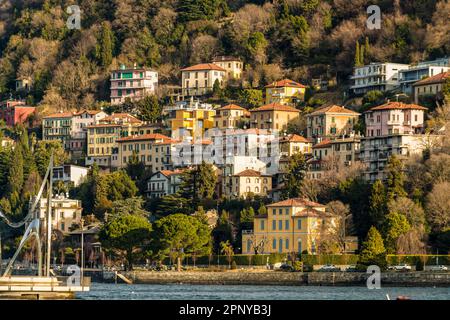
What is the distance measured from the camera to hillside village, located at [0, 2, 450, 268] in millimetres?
80625

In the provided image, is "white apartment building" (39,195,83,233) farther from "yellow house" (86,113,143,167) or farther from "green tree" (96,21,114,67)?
"green tree" (96,21,114,67)

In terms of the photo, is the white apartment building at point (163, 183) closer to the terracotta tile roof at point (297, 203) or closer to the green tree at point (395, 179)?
the terracotta tile roof at point (297, 203)

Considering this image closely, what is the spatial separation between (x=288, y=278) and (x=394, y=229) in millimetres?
6996

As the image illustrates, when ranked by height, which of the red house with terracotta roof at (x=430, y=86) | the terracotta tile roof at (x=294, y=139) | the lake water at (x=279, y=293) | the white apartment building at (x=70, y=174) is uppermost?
the red house with terracotta roof at (x=430, y=86)

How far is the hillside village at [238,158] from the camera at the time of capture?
265ft

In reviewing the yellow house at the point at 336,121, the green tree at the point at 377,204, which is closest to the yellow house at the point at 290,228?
the green tree at the point at 377,204

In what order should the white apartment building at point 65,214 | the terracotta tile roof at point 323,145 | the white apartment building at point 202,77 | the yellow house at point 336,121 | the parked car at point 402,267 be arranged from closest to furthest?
the parked car at point 402,267, the terracotta tile roof at point 323,145, the white apartment building at point 65,214, the yellow house at point 336,121, the white apartment building at point 202,77

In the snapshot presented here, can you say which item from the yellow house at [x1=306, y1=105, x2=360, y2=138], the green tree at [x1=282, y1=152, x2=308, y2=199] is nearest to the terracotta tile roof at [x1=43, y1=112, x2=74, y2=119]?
the yellow house at [x1=306, y1=105, x2=360, y2=138]

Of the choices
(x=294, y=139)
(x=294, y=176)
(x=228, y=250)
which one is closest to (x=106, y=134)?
(x=294, y=139)

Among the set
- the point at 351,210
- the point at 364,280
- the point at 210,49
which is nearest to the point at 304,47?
the point at 210,49

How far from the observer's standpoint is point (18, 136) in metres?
130

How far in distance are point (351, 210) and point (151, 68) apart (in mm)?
55362

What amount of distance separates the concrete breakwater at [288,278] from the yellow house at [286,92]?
40.3 metres

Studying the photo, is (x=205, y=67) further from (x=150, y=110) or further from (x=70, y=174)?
(x=70, y=174)
